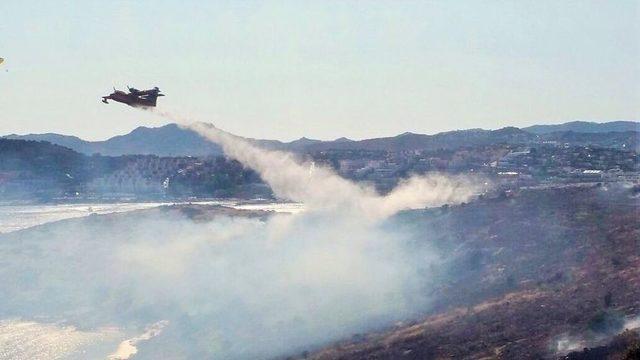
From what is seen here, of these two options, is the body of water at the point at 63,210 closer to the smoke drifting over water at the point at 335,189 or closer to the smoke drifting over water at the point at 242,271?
the smoke drifting over water at the point at 335,189

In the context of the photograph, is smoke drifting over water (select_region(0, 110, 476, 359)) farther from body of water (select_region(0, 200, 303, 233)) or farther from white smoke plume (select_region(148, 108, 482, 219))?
body of water (select_region(0, 200, 303, 233))

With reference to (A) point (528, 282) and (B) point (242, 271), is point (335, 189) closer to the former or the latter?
(B) point (242, 271)

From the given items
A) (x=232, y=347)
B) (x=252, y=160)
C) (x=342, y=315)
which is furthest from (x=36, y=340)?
(x=252, y=160)

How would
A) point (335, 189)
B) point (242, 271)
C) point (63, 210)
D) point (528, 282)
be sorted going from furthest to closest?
point (63, 210) < point (335, 189) < point (242, 271) < point (528, 282)

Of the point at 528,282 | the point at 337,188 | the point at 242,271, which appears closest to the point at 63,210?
the point at 337,188

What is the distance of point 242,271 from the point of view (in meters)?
88.5

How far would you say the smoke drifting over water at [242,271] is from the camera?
65500 mm

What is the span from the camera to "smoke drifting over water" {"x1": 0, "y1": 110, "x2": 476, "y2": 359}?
6550 centimetres

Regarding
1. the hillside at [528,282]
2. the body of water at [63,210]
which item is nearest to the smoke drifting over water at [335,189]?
the body of water at [63,210]

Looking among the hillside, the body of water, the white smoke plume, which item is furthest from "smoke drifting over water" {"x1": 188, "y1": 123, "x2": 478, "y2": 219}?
the hillside

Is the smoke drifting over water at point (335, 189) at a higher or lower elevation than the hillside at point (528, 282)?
higher

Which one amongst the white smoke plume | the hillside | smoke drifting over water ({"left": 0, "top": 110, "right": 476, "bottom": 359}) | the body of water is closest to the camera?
the hillside

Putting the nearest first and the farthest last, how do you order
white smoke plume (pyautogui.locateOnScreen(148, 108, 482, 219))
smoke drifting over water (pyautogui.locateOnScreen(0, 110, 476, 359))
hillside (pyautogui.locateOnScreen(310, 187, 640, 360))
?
hillside (pyautogui.locateOnScreen(310, 187, 640, 360)) → smoke drifting over water (pyautogui.locateOnScreen(0, 110, 476, 359)) → white smoke plume (pyautogui.locateOnScreen(148, 108, 482, 219))

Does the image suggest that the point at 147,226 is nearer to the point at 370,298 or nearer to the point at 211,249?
the point at 211,249
